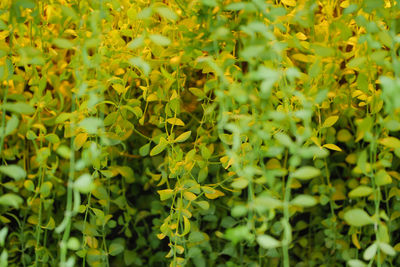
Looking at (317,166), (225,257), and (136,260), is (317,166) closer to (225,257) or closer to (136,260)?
(225,257)

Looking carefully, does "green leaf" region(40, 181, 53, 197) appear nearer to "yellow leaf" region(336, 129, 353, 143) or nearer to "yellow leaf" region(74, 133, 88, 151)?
"yellow leaf" region(74, 133, 88, 151)

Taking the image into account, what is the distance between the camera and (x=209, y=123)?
80cm

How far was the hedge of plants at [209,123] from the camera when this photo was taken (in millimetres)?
488

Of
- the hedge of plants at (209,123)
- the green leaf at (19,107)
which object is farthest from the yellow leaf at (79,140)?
the green leaf at (19,107)

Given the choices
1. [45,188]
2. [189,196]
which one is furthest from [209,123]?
[45,188]

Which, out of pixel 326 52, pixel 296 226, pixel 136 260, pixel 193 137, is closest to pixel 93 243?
pixel 136 260

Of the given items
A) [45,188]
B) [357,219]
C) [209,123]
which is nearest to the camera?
[357,219]

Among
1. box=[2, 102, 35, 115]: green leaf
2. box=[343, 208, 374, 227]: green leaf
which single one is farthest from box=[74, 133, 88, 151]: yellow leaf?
box=[343, 208, 374, 227]: green leaf

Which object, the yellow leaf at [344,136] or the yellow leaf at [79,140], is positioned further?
the yellow leaf at [344,136]

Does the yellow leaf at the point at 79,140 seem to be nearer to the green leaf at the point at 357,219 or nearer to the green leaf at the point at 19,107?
the green leaf at the point at 19,107

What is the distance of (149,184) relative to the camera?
2.94 feet

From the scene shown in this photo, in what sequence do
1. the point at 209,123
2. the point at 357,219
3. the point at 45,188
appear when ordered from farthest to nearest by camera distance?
1. the point at 209,123
2. the point at 45,188
3. the point at 357,219

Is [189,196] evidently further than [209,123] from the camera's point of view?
No

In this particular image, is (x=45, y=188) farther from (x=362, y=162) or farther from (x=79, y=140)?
(x=362, y=162)
